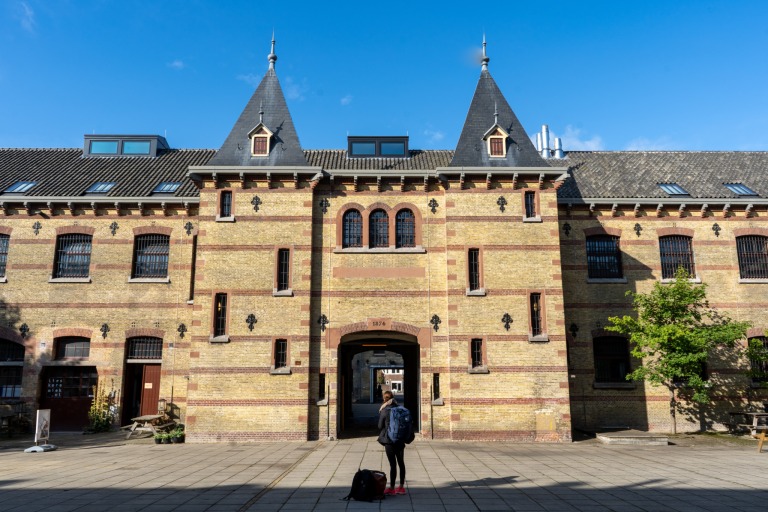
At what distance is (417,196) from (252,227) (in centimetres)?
626

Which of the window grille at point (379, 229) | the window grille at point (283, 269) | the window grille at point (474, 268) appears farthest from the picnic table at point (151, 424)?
the window grille at point (474, 268)

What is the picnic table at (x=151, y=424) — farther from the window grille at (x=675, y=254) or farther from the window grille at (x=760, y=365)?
the window grille at (x=760, y=365)

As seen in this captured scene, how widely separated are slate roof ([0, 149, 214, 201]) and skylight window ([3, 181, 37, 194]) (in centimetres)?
27

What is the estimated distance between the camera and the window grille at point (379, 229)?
64.8ft

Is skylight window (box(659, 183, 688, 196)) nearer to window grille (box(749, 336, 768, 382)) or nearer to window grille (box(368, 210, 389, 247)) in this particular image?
window grille (box(749, 336, 768, 382))

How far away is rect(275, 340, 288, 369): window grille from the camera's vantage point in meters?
18.3

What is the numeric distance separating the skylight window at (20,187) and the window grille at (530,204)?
817 inches

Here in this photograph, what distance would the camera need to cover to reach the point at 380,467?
41.7 ft

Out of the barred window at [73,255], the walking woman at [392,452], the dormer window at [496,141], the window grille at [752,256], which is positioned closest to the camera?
the walking woman at [392,452]

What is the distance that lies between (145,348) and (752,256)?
82.7ft

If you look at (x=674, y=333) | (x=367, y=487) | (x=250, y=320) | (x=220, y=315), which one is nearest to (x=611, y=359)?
(x=674, y=333)

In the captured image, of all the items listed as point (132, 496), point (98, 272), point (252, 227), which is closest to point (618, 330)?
point (252, 227)

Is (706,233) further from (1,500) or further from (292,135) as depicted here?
(1,500)

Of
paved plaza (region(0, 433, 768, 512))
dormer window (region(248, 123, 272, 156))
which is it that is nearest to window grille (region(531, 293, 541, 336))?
paved plaza (region(0, 433, 768, 512))
